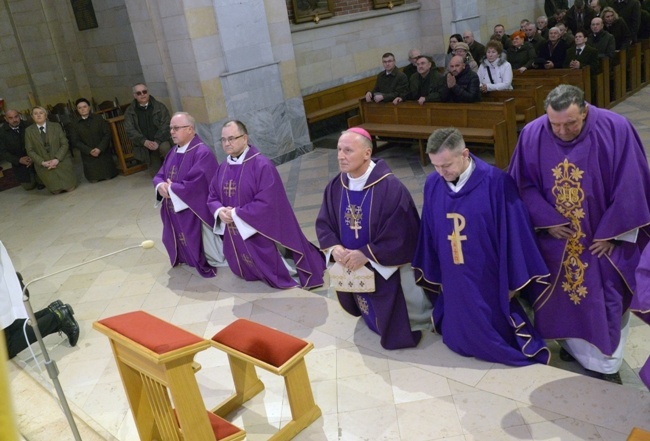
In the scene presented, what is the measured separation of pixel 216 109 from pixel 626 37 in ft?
23.2

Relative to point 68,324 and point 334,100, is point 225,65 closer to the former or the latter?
point 334,100

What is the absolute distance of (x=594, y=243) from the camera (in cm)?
388

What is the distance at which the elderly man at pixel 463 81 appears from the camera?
8.55 metres

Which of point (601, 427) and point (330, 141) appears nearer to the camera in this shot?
point (601, 427)

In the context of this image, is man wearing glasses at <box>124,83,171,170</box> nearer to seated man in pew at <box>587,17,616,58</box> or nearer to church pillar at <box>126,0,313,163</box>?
church pillar at <box>126,0,313,163</box>

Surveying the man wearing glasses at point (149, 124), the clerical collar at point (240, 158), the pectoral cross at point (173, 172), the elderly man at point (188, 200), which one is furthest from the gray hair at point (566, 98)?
the man wearing glasses at point (149, 124)

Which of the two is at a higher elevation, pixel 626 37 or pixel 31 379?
pixel 626 37

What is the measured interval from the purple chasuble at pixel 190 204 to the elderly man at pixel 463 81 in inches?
156

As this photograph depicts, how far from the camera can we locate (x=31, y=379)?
4836 mm

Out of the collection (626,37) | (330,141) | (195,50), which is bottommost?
(330,141)

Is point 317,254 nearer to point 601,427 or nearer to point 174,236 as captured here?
point 174,236

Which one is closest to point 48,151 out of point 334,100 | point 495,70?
point 334,100

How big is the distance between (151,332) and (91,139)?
25.7 ft

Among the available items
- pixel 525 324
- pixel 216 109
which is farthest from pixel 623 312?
pixel 216 109
